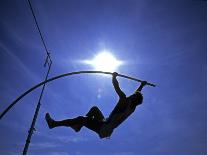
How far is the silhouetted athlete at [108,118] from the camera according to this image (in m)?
9.48

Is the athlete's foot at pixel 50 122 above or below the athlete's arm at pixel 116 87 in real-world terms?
below

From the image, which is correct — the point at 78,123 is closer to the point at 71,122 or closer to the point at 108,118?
the point at 71,122

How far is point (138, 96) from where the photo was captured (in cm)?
948

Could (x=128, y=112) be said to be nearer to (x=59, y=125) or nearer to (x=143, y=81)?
(x=143, y=81)

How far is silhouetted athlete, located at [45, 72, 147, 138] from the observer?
31.1ft

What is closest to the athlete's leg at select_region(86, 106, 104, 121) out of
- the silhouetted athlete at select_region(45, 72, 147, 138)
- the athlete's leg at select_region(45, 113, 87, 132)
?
the silhouetted athlete at select_region(45, 72, 147, 138)

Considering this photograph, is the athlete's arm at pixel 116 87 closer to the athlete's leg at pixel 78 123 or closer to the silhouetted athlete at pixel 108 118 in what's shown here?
the silhouetted athlete at pixel 108 118

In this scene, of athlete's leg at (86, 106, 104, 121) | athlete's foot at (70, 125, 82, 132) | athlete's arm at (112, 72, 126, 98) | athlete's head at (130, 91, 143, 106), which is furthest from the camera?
athlete's leg at (86, 106, 104, 121)

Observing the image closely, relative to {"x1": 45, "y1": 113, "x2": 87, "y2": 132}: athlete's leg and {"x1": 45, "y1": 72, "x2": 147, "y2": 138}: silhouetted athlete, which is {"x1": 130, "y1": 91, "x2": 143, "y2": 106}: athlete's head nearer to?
{"x1": 45, "y1": 72, "x2": 147, "y2": 138}: silhouetted athlete

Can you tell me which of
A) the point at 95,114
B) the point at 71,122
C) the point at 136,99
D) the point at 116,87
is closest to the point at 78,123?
the point at 71,122

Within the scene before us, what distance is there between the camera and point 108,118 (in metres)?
9.85

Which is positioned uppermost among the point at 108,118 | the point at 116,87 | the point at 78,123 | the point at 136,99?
the point at 116,87

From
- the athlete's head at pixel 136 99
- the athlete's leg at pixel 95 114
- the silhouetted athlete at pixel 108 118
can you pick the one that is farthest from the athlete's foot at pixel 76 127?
the athlete's head at pixel 136 99

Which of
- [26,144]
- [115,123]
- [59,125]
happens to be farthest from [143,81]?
[26,144]
